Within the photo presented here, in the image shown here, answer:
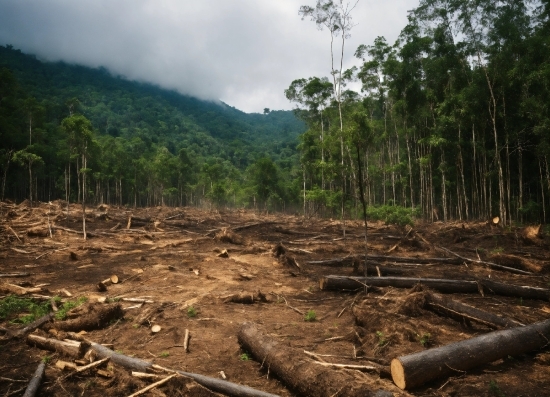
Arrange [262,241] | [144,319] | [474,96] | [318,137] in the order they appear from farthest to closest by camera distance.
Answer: [318,137] → [474,96] → [262,241] → [144,319]

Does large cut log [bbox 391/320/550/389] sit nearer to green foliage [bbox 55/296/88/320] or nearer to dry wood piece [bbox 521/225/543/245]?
green foliage [bbox 55/296/88/320]

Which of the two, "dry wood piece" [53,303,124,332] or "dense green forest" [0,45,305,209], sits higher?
"dense green forest" [0,45,305,209]

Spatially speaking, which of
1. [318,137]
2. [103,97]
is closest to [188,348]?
[318,137]

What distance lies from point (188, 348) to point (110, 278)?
507 centimetres

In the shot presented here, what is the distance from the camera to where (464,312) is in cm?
571

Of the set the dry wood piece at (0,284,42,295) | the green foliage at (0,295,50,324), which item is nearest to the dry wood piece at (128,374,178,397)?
the green foliage at (0,295,50,324)

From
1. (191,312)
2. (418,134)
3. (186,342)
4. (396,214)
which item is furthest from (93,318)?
(418,134)

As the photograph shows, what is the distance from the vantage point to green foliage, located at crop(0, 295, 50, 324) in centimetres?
597

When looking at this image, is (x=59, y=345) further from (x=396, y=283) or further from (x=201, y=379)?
(x=396, y=283)

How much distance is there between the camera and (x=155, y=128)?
125 metres

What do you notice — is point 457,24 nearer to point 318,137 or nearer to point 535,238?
point 535,238

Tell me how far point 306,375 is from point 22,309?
6.24m

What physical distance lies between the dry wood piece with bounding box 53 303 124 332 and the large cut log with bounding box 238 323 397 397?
2955 millimetres

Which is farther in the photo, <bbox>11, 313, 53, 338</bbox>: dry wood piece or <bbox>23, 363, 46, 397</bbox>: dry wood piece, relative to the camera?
<bbox>11, 313, 53, 338</bbox>: dry wood piece
